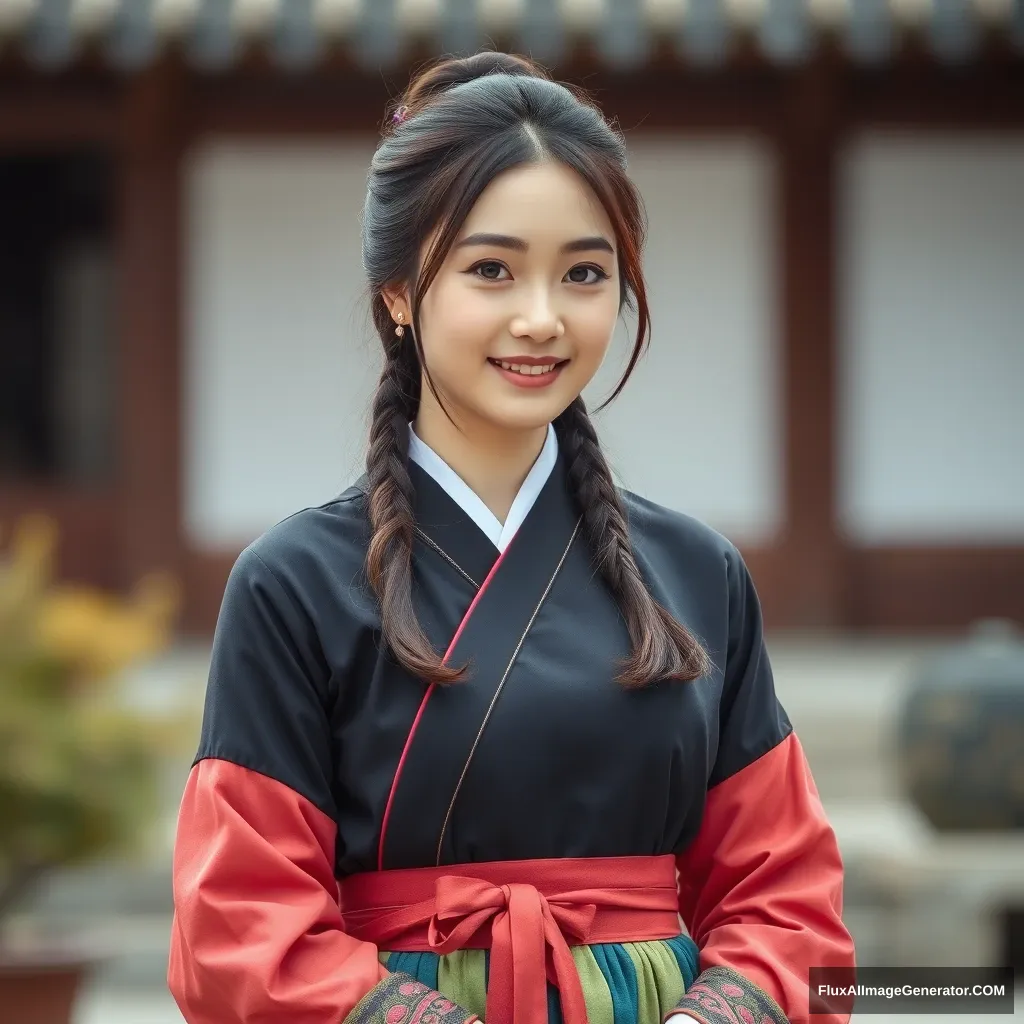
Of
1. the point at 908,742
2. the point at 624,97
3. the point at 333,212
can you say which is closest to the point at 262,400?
the point at 333,212

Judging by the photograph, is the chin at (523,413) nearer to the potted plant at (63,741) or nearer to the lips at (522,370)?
the lips at (522,370)

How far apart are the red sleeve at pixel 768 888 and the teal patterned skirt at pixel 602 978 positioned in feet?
0.13

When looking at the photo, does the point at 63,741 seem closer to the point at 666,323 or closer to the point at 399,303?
the point at 399,303

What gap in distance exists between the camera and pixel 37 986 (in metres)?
4.47

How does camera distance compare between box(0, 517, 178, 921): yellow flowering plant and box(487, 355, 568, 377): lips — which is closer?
box(487, 355, 568, 377): lips

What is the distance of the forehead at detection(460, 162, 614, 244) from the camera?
83.2 inches

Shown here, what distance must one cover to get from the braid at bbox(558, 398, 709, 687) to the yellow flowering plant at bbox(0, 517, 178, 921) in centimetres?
294

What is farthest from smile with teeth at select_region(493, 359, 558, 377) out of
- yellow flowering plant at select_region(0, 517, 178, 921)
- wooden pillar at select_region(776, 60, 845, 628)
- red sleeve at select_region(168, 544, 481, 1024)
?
wooden pillar at select_region(776, 60, 845, 628)

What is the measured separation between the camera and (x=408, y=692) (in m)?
2.10

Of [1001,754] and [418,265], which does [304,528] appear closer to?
[418,265]

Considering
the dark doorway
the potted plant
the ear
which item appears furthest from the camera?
the dark doorway

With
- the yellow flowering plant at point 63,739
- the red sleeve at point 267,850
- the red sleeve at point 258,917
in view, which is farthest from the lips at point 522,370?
the yellow flowering plant at point 63,739

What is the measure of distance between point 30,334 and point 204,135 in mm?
1476

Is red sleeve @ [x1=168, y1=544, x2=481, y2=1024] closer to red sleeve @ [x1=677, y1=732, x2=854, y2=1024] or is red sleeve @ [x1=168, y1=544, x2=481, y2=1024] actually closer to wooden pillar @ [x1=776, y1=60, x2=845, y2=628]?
red sleeve @ [x1=677, y1=732, x2=854, y2=1024]
